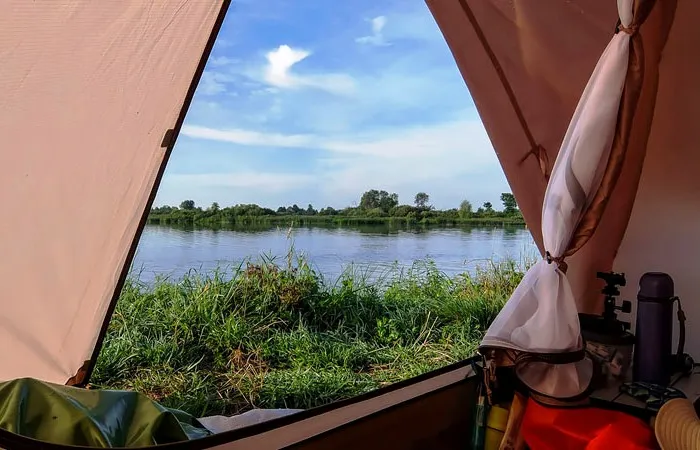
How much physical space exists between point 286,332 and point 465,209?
251cm

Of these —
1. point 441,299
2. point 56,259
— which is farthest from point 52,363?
point 441,299

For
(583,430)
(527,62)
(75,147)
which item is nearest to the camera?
(583,430)

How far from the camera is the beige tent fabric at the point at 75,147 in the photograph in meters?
1.26

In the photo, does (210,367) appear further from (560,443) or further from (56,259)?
(560,443)

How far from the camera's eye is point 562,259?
4.59 ft

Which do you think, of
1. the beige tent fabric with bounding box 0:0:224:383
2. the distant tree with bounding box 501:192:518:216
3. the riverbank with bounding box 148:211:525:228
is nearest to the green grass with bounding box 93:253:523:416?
the distant tree with bounding box 501:192:518:216

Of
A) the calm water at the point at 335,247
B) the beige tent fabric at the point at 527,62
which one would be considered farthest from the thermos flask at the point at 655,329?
the calm water at the point at 335,247

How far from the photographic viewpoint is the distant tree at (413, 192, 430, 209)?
562 centimetres

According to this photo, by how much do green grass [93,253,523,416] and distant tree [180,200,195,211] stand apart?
0.99 metres

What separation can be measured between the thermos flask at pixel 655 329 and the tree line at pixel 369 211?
328 centimetres

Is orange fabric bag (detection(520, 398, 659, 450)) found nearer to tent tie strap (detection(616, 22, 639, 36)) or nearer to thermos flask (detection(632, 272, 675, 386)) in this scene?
thermos flask (detection(632, 272, 675, 386))

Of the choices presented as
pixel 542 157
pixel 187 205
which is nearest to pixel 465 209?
pixel 187 205

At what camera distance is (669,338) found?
1512 millimetres

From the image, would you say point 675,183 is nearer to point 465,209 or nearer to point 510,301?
point 510,301
